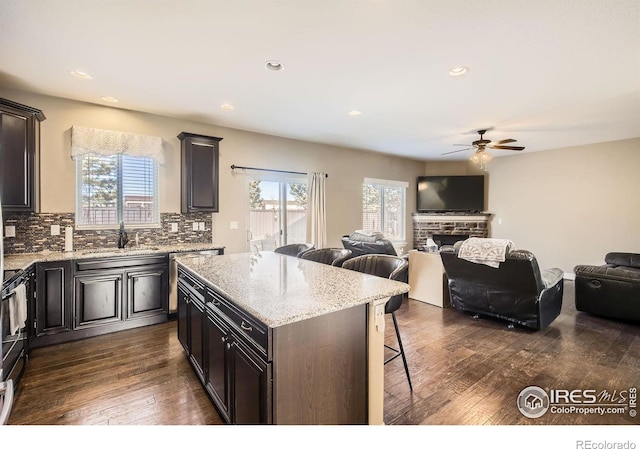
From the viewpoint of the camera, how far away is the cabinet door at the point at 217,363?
180 cm

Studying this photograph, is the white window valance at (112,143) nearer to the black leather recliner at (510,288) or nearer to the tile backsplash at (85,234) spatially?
the tile backsplash at (85,234)

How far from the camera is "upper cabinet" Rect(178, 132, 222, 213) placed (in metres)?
4.28

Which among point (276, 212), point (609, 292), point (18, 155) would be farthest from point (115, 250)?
point (609, 292)

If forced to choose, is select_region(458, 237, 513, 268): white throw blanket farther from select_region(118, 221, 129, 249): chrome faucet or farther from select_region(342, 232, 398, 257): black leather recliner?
select_region(118, 221, 129, 249): chrome faucet

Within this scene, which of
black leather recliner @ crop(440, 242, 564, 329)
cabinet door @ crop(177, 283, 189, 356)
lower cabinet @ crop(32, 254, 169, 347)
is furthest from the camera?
black leather recliner @ crop(440, 242, 564, 329)

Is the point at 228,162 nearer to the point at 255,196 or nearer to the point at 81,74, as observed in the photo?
the point at 255,196

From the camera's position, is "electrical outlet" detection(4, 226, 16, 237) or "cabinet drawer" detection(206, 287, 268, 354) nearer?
"cabinet drawer" detection(206, 287, 268, 354)

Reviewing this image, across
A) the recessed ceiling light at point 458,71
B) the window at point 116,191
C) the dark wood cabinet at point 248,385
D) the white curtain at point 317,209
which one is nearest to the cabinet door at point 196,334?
the dark wood cabinet at point 248,385

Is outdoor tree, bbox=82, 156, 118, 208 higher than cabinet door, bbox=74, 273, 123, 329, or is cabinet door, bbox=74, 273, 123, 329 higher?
outdoor tree, bbox=82, 156, 118, 208

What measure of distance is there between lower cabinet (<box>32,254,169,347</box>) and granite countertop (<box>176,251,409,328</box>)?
1.27 metres

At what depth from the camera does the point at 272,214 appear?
5.38 m

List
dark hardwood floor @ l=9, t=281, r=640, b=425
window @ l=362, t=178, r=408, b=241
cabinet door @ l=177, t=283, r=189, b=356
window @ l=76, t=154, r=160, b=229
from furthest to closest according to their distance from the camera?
window @ l=362, t=178, r=408, b=241 < window @ l=76, t=154, r=160, b=229 < cabinet door @ l=177, t=283, r=189, b=356 < dark hardwood floor @ l=9, t=281, r=640, b=425

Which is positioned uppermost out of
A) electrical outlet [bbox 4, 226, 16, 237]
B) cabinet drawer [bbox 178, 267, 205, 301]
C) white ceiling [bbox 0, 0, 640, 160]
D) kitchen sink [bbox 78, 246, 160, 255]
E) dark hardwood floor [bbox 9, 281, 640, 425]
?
white ceiling [bbox 0, 0, 640, 160]

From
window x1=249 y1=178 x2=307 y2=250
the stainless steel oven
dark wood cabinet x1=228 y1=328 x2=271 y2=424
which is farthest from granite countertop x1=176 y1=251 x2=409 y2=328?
window x1=249 y1=178 x2=307 y2=250
